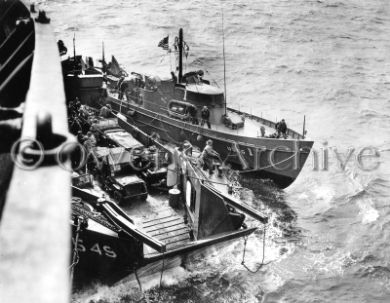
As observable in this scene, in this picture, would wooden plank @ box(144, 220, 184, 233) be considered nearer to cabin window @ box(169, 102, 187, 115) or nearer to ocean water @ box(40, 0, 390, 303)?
ocean water @ box(40, 0, 390, 303)

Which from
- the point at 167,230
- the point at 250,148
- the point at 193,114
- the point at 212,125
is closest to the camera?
the point at 167,230

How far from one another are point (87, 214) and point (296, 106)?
2547 cm

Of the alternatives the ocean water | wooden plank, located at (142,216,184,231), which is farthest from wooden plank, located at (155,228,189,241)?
the ocean water

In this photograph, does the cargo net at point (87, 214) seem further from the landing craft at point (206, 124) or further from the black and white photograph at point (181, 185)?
the landing craft at point (206, 124)

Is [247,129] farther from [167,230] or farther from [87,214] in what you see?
[87,214]

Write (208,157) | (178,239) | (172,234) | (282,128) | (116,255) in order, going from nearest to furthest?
(116,255)
(178,239)
(172,234)
(208,157)
(282,128)

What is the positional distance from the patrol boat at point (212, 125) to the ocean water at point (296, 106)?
68.5 inches

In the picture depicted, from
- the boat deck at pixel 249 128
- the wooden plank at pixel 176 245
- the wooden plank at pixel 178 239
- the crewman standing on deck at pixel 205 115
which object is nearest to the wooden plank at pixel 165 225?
the wooden plank at pixel 178 239

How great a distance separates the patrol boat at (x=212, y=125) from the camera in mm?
22125

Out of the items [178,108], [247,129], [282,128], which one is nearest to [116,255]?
[282,128]

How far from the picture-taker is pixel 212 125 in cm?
2414

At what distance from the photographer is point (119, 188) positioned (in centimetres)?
1552

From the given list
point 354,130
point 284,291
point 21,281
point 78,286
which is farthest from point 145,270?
point 354,130

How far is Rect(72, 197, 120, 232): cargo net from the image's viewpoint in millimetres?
13297
